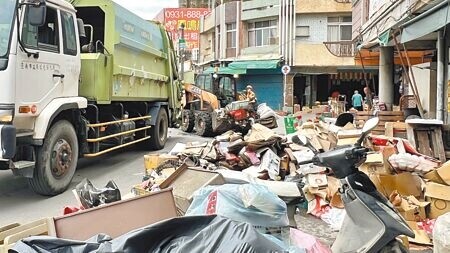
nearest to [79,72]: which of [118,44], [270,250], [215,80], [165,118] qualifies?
[118,44]

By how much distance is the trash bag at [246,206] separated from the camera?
10.1ft

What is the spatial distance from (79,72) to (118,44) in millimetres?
1437

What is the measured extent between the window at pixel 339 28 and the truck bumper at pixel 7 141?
2740 centimetres

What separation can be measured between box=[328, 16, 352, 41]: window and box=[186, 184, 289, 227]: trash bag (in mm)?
28929

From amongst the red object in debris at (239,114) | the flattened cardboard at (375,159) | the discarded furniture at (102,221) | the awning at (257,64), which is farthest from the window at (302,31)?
the discarded furniture at (102,221)

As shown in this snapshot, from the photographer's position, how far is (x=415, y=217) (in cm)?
512

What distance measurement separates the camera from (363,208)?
3.04 meters

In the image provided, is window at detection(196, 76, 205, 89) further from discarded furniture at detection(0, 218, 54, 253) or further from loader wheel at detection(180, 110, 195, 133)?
discarded furniture at detection(0, 218, 54, 253)

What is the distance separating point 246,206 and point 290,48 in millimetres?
28707

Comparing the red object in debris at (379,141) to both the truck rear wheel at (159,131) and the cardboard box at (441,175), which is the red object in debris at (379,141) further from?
the truck rear wheel at (159,131)

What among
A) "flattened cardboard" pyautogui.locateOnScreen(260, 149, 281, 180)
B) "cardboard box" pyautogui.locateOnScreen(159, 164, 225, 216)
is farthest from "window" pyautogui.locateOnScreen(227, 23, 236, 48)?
"cardboard box" pyautogui.locateOnScreen(159, 164, 225, 216)

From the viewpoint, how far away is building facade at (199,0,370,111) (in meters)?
30.6

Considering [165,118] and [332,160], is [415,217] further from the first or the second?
[165,118]

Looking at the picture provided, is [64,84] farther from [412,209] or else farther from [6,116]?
[412,209]
